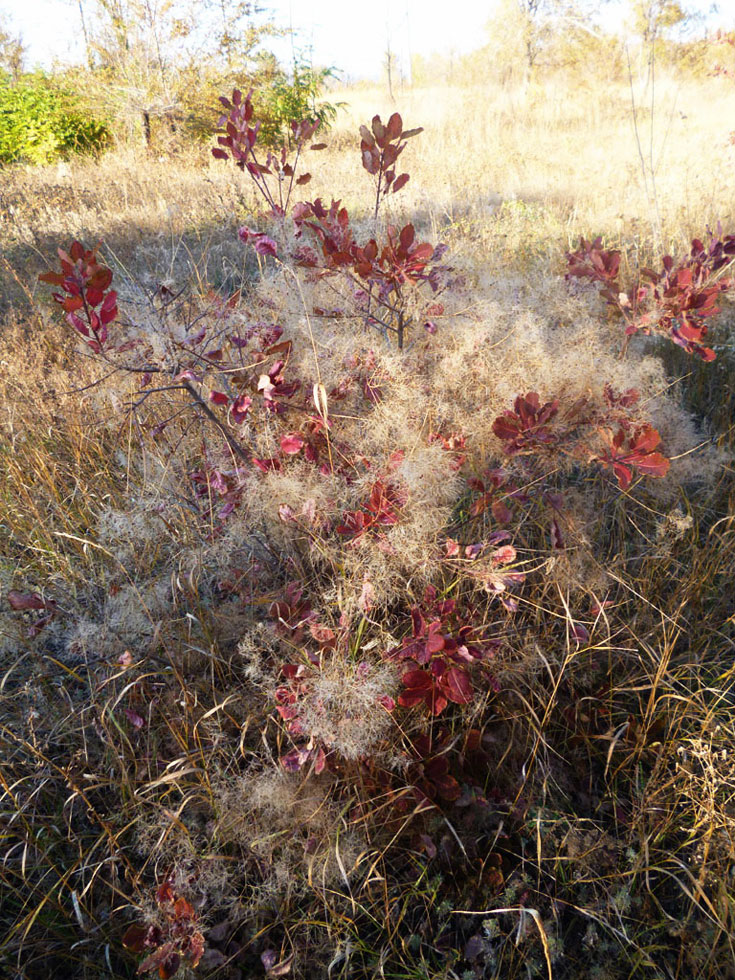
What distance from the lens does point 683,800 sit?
1.38m

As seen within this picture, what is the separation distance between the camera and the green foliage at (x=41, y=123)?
30.6 ft

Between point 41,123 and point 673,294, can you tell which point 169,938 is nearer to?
point 673,294

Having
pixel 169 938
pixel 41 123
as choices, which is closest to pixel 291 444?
pixel 169 938

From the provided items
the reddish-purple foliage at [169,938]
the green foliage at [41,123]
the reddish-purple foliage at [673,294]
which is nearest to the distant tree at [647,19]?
the reddish-purple foliage at [673,294]

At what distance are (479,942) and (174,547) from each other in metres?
1.42

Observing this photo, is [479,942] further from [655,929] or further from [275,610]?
[275,610]

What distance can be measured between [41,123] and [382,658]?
11.8 m

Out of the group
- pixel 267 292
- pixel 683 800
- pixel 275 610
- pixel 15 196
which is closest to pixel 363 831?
pixel 275 610

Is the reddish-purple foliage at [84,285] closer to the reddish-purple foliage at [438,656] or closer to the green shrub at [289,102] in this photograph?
the reddish-purple foliage at [438,656]

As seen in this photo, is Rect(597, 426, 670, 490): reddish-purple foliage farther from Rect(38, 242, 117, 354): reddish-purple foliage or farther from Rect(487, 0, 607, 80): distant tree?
Rect(487, 0, 607, 80): distant tree

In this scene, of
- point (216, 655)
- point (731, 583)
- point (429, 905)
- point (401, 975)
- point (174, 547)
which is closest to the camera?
point (401, 975)

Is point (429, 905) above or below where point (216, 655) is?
below

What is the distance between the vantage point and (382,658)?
55.6 inches

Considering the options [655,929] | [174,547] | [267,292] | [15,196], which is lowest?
[655,929]
